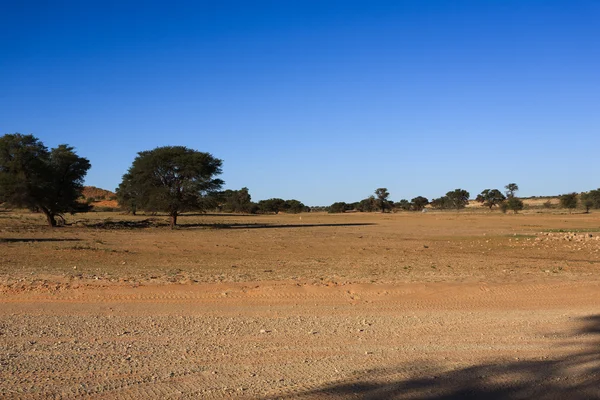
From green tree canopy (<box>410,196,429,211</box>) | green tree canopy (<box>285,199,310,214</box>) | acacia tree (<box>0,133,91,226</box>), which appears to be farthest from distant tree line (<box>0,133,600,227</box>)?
green tree canopy (<box>410,196,429,211</box>)

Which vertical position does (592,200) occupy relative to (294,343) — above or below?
above

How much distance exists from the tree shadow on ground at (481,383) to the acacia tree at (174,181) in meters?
49.0

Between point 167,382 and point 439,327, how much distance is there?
481 cm

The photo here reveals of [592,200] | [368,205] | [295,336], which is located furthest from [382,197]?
[295,336]

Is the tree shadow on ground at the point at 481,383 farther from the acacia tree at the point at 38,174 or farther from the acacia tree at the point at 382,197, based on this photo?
the acacia tree at the point at 382,197

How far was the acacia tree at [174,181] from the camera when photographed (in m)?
54.6

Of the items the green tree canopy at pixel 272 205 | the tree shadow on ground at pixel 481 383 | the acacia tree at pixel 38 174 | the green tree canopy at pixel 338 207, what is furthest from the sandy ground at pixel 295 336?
the green tree canopy at pixel 338 207

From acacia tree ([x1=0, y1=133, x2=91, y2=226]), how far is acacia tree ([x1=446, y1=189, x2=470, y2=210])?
120704mm

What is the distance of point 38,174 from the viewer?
49031 millimetres

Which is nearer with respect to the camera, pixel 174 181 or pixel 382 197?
pixel 174 181

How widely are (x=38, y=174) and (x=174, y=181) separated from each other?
41.2 ft

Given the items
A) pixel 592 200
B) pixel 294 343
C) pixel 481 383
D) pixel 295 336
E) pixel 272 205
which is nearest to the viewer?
pixel 481 383

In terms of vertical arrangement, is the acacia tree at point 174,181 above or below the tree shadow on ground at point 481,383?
above

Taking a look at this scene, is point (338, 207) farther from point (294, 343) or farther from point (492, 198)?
point (294, 343)
